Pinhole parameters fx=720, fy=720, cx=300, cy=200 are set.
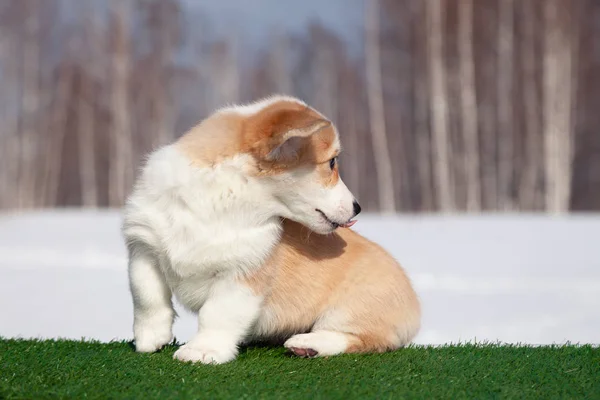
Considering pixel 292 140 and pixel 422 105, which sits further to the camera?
pixel 422 105

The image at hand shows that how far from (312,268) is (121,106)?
15.9 m

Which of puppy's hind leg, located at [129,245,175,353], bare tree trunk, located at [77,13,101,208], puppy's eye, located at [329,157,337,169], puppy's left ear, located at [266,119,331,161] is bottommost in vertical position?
bare tree trunk, located at [77,13,101,208]

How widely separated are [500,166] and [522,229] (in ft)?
23.3

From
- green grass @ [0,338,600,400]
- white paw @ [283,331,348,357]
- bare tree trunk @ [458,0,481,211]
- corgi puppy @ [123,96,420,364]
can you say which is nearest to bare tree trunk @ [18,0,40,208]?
bare tree trunk @ [458,0,481,211]

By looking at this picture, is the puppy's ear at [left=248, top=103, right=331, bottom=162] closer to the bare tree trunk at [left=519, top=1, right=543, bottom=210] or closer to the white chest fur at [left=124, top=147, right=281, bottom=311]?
the white chest fur at [left=124, top=147, right=281, bottom=311]

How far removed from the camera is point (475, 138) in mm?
15133

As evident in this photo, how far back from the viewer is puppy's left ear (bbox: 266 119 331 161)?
308cm

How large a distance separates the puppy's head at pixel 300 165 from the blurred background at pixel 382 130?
8.11 ft

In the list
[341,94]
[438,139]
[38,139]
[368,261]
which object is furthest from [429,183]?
[368,261]

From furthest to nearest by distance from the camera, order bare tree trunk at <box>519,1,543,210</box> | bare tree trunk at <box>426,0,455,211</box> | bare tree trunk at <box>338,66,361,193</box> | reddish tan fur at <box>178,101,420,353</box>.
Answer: bare tree trunk at <box>338,66,361,193</box>, bare tree trunk at <box>519,1,543,210</box>, bare tree trunk at <box>426,0,455,211</box>, reddish tan fur at <box>178,101,420,353</box>

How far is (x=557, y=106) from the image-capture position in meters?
14.8

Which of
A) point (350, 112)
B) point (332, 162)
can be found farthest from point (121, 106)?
point (332, 162)

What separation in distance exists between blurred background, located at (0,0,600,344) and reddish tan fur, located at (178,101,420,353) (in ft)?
6.99

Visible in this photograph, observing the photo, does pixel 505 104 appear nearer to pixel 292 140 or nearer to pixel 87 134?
pixel 87 134
